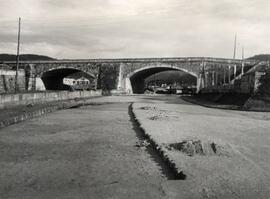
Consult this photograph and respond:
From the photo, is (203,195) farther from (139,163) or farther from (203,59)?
(203,59)

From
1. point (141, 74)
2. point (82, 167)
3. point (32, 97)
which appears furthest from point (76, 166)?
point (141, 74)

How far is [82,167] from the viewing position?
812cm

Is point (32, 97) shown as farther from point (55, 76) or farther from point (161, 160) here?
point (55, 76)

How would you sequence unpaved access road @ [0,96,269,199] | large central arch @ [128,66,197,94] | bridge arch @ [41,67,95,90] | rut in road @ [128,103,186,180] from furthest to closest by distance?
bridge arch @ [41,67,95,90], large central arch @ [128,66,197,94], rut in road @ [128,103,186,180], unpaved access road @ [0,96,269,199]

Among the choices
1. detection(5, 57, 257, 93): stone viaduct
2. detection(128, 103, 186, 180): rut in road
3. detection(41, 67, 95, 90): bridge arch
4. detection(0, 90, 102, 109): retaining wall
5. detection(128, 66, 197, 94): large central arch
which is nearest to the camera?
detection(128, 103, 186, 180): rut in road

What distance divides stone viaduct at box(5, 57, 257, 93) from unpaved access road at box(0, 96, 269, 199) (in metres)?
47.4

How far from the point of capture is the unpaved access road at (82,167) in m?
6.32

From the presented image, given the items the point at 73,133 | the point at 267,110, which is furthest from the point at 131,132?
the point at 267,110

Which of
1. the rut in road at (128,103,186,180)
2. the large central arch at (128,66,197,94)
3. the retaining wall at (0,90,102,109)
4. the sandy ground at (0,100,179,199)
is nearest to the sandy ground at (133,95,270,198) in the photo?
the rut in road at (128,103,186,180)

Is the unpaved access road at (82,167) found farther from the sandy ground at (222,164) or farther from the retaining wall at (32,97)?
the retaining wall at (32,97)

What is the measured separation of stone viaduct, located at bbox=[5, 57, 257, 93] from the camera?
61.2 metres

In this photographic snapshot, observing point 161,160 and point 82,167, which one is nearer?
point 82,167

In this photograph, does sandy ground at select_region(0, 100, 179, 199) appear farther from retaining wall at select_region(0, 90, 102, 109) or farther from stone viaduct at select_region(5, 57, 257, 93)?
stone viaduct at select_region(5, 57, 257, 93)

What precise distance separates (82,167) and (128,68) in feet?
186
